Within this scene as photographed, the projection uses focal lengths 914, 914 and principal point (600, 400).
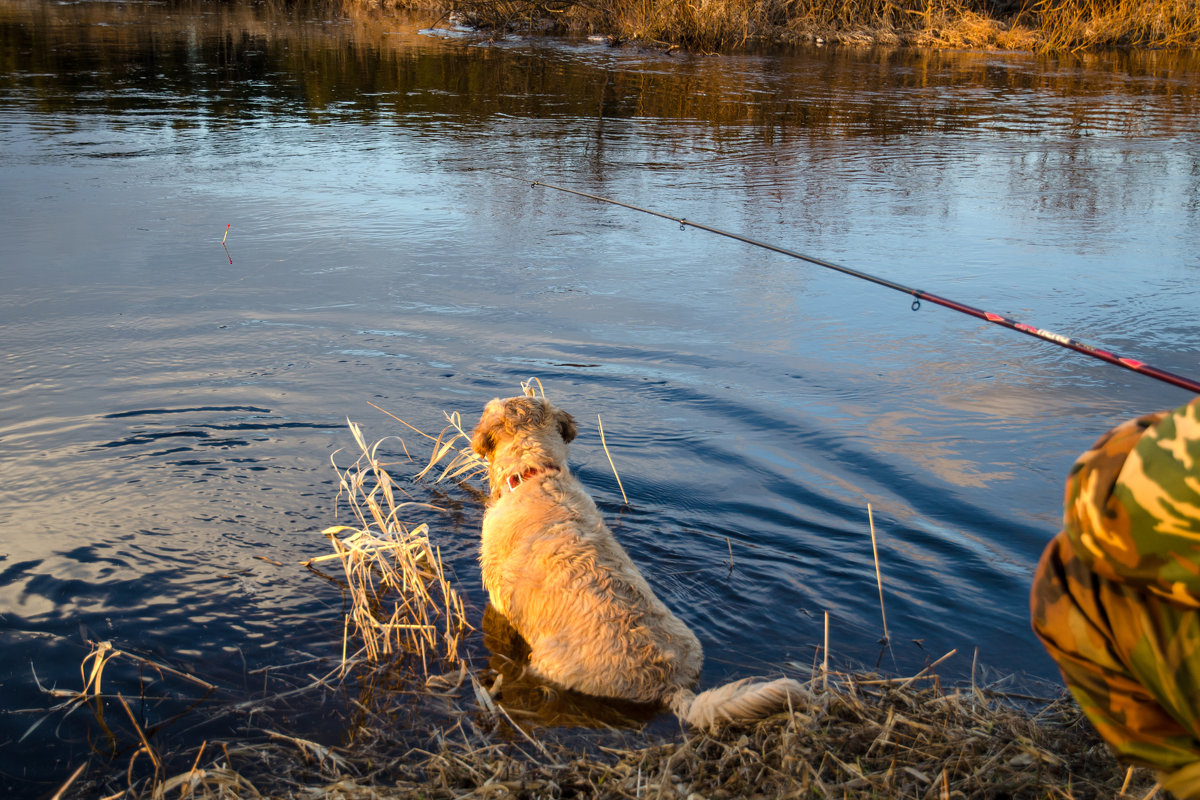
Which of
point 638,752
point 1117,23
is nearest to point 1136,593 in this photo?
point 638,752

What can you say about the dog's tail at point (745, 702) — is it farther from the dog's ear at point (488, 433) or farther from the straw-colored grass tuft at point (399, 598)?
the dog's ear at point (488, 433)

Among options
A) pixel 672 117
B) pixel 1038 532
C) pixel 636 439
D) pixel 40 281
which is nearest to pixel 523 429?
pixel 636 439

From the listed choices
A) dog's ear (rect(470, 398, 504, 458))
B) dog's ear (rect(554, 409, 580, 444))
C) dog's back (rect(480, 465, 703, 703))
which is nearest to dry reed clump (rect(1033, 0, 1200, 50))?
dog's ear (rect(554, 409, 580, 444))

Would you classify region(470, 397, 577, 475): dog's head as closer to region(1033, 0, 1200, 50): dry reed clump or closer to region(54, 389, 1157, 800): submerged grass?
region(54, 389, 1157, 800): submerged grass

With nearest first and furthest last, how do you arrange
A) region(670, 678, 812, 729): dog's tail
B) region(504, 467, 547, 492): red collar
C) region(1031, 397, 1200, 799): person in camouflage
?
region(1031, 397, 1200, 799): person in camouflage < region(670, 678, 812, 729): dog's tail < region(504, 467, 547, 492): red collar

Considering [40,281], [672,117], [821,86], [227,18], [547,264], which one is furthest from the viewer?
[227,18]

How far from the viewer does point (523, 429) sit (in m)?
4.49

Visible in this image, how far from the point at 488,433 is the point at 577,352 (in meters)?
2.48

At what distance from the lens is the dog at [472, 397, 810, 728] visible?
336 cm

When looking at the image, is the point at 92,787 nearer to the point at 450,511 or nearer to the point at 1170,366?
the point at 450,511

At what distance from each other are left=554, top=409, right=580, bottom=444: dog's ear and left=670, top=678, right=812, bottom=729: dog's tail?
1.78 meters

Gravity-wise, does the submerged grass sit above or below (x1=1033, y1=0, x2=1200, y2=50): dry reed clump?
below

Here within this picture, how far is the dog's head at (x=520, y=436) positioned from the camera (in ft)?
14.4

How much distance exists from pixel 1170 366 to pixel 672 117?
1149 centimetres
